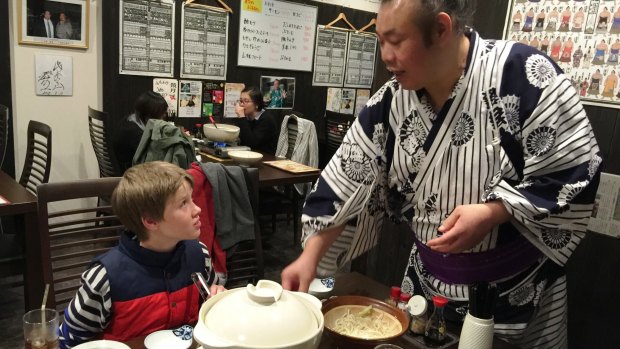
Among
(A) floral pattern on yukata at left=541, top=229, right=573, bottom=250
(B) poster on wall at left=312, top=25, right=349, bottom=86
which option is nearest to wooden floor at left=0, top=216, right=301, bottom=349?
(B) poster on wall at left=312, top=25, right=349, bottom=86

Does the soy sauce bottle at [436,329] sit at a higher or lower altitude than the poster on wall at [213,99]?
lower

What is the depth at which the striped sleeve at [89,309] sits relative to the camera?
1.30 metres

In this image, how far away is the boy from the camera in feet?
4.33

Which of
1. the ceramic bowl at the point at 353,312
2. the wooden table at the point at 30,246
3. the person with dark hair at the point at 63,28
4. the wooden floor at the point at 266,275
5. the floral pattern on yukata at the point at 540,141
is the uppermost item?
the person with dark hair at the point at 63,28

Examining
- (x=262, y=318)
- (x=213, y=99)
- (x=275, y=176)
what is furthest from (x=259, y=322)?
(x=213, y=99)

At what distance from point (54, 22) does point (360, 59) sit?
3228 mm

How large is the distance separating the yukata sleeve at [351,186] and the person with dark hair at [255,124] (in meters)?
2.92

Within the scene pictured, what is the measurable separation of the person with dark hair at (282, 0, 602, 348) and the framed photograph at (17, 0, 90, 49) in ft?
10.4

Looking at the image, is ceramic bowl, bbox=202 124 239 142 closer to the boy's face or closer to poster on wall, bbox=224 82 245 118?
poster on wall, bbox=224 82 245 118

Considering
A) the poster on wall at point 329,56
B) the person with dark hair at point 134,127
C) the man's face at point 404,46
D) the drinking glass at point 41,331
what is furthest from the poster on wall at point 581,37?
the poster on wall at point 329,56

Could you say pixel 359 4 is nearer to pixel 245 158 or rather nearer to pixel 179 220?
pixel 245 158

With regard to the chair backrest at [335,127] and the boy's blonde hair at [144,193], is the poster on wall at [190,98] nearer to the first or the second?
the chair backrest at [335,127]

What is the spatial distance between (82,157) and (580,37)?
3.53 m

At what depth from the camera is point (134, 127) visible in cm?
333
